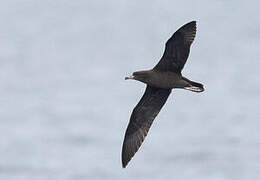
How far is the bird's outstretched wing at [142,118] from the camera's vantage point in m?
25.6

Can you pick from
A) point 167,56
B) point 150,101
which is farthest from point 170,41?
point 150,101

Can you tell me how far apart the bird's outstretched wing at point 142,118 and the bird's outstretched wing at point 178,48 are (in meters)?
1.41

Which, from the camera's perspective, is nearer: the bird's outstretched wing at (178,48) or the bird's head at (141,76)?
the bird's outstretched wing at (178,48)

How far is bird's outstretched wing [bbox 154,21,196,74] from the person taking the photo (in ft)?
78.6

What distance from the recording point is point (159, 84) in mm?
24469

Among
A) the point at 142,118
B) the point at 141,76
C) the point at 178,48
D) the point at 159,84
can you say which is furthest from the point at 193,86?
the point at 142,118

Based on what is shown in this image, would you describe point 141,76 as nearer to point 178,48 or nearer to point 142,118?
point 178,48

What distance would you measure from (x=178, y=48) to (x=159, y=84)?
53.9 inches

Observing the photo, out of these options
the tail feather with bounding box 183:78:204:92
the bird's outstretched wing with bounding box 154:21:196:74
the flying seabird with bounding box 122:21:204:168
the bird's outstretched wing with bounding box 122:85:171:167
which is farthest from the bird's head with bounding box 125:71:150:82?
the tail feather with bounding box 183:78:204:92

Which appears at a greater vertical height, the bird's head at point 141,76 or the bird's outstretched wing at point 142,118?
the bird's head at point 141,76

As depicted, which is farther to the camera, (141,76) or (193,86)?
(141,76)

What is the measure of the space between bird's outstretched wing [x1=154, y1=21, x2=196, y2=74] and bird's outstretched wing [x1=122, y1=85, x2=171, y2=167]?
141 cm

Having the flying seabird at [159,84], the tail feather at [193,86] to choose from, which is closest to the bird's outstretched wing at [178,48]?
the flying seabird at [159,84]

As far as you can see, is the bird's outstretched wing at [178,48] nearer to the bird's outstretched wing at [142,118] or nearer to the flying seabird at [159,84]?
the flying seabird at [159,84]
